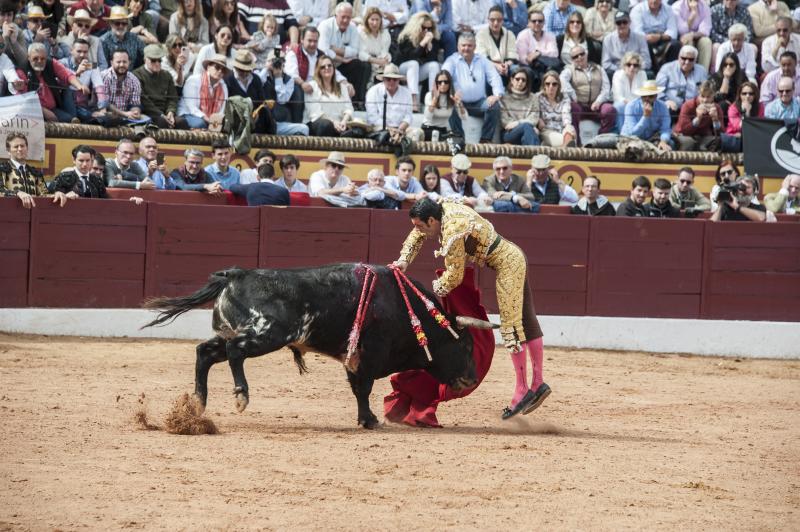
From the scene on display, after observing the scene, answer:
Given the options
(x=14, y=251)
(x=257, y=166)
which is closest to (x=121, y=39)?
(x=257, y=166)

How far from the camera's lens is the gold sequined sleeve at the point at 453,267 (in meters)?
7.01

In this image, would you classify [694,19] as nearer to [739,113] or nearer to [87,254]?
[739,113]

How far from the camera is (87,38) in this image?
38.2 ft

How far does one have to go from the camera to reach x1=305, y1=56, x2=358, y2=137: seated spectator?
12.3m

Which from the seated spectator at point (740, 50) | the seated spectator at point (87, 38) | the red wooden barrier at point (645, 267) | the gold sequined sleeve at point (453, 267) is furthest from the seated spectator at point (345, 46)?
the gold sequined sleeve at point (453, 267)

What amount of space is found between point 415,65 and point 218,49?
6.73 ft

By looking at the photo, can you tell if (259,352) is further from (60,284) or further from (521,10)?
(521,10)

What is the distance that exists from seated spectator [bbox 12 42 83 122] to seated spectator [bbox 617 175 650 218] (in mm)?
5040

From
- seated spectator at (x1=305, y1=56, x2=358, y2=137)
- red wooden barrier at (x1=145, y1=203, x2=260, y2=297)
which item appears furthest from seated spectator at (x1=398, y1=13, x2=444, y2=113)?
red wooden barrier at (x1=145, y1=203, x2=260, y2=297)

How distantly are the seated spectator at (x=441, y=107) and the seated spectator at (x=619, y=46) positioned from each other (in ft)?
6.95

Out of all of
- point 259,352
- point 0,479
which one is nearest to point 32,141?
point 259,352

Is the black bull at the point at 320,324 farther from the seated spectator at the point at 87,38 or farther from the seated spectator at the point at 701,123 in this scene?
the seated spectator at the point at 701,123

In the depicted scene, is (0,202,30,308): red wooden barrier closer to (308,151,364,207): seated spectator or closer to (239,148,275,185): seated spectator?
(239,148,275,185): seated spectator

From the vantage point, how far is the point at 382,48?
13.2 meters
